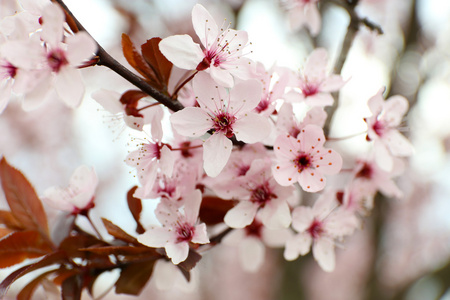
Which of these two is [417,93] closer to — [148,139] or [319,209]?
[319,209]

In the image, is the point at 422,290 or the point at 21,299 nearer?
the point at 21,299

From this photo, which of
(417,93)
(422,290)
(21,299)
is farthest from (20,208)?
(417,93)

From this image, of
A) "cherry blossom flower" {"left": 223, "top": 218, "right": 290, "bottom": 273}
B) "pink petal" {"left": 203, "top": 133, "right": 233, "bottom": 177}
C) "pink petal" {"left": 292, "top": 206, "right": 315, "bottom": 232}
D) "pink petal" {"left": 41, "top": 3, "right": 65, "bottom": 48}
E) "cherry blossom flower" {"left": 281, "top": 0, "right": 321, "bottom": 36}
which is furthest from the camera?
"cherry blossom flower" {"left": 281, "top": 0, "right": 321, "bottom": 36}

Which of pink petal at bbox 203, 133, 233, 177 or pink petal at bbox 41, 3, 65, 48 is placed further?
pink petal at bbox 203, 133, 233, 177

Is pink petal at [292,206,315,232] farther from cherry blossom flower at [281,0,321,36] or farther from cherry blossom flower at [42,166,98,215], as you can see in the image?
cherry blossom flower at [281,0,321,36]

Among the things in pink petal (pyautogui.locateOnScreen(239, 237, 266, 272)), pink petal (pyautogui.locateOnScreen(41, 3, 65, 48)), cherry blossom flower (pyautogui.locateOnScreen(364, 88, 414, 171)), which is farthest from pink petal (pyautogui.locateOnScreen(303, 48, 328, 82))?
pink petal (pyautogui.locateOnScreen(41, 3, 65, 48))
